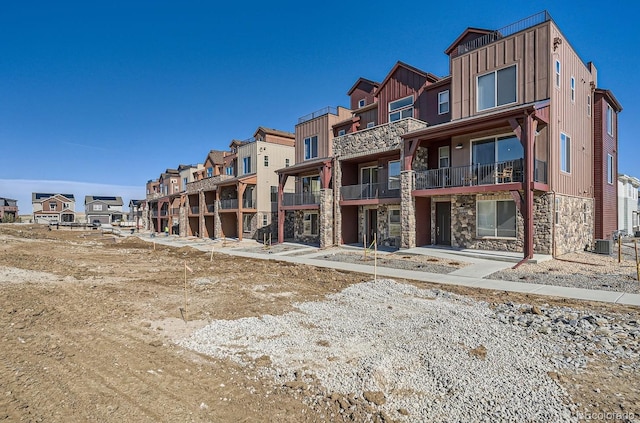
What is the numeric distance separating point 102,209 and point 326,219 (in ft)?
261

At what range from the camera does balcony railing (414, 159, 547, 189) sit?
47.2 feet

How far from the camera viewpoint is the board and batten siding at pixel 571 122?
14.6 metres

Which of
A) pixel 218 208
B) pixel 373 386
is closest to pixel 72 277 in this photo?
pixel 373 386

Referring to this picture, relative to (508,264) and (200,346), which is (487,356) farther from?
(508,264)

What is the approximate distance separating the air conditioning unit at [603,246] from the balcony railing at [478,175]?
17.6ft

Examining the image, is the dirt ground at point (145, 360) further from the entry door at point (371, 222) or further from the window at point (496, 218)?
the entry door at point (371, 222)

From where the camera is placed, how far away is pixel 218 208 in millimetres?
32531

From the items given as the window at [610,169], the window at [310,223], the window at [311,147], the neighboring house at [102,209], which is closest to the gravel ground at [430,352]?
the window at [310,223]

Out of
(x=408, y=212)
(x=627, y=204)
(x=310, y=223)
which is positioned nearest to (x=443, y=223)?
(x=408, y=212)

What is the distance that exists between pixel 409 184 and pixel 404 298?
379 inches

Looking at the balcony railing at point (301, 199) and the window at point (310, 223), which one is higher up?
the balcony railing at point (301, 199)

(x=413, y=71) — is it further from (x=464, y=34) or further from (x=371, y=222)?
(x=371, y=222)

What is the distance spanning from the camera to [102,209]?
A: 80.7 metres

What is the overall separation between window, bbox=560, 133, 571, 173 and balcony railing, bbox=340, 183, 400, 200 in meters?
7.72
